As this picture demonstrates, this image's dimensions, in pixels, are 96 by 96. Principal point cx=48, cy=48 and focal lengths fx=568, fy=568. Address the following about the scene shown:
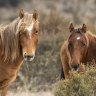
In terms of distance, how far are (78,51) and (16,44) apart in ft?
4.21

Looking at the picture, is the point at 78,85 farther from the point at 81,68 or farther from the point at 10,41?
the point at 10,41

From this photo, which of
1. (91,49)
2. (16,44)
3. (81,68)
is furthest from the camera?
(91,49)

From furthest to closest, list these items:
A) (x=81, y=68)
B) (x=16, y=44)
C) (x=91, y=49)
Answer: (x=91, y=49)
(x=81, y=68)
(x=16, y=44)

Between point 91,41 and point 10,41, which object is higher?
point 10,41

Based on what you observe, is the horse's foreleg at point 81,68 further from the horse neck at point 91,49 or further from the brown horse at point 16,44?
the brown horse at point 16,44

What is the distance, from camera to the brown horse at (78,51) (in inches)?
Answer: 400

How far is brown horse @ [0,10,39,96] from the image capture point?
9367 millimetres

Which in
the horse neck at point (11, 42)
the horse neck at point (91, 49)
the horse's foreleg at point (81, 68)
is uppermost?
the horse neck at point (11, 42)

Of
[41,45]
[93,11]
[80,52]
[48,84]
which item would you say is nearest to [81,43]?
[80,52]

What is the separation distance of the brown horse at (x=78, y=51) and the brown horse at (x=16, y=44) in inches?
38.4

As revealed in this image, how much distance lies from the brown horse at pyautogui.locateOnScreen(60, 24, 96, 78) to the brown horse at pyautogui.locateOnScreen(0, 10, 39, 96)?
0.97 metres

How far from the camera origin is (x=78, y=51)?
10.3 metres

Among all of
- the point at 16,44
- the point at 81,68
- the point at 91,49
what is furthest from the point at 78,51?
the point at 16,44

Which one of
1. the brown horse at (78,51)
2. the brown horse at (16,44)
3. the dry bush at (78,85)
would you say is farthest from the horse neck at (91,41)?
the brown horse at (16,44)
